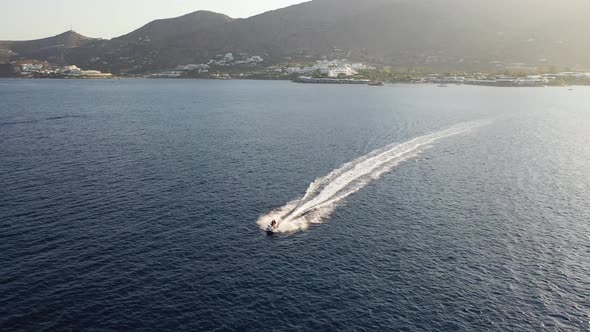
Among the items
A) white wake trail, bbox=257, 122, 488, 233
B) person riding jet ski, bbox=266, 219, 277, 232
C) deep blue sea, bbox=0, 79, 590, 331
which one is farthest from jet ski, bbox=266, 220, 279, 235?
deep blue sea, bbox=0, 79, 590, 331

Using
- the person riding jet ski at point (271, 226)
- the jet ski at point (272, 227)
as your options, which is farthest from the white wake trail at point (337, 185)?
the person riding jet ski at point (271, 226)

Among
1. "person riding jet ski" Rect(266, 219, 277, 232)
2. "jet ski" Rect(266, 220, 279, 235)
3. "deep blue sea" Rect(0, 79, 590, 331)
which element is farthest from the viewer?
"person riding jet ski" Rect(266, 219, 277, 232)

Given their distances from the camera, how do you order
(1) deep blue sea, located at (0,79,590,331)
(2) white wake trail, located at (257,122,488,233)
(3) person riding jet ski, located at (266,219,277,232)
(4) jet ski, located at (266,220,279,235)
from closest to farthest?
(1) deep blue sea, located at (0,79,590,331)
(4) jet ski, located at (266,220,279,235)
(3) person riding jet ski, located at (266,219,277,232)
(2) white wake trail, located at (257,122,488,233)

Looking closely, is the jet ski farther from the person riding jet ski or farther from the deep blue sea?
the deep blue sea

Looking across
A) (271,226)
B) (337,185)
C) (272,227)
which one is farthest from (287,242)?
(337,185)

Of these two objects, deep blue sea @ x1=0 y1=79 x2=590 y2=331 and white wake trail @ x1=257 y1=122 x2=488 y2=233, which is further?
white wake trail @ x1=257 y1=122 x2=488 y2=233

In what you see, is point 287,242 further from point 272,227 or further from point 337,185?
point 337,185

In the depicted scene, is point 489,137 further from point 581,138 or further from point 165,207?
point 165,207
